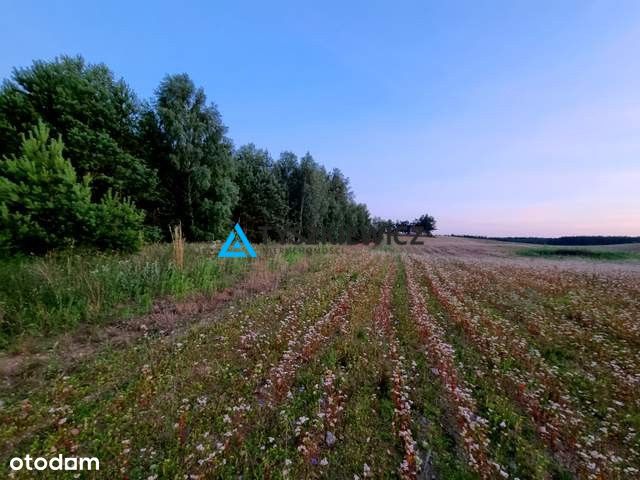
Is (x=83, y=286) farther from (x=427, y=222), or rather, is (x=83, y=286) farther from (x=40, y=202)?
(x=427, y=222)

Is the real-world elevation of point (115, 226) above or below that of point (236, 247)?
above

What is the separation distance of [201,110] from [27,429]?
27627 millimetres

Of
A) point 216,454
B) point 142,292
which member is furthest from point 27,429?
point 142,292

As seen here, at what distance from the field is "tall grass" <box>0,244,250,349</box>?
0.07 m

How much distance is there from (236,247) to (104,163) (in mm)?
15158

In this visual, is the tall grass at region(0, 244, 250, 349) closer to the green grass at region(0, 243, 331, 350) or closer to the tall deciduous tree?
the green grass at region(0, 243, 331, 350)

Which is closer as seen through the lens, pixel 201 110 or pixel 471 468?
pixel 471 468

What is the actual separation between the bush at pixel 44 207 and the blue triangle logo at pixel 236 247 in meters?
4.61

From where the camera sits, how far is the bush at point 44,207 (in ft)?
24.6

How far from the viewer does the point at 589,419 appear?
3.65m

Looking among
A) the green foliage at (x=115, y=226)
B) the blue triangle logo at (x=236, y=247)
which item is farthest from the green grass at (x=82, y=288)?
the blue triangle logo at (x=236, y=247)

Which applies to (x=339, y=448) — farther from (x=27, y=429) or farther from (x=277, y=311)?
(x=277, y=311)

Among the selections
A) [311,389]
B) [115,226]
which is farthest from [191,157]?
[311,389]

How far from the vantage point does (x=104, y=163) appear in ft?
62.1
